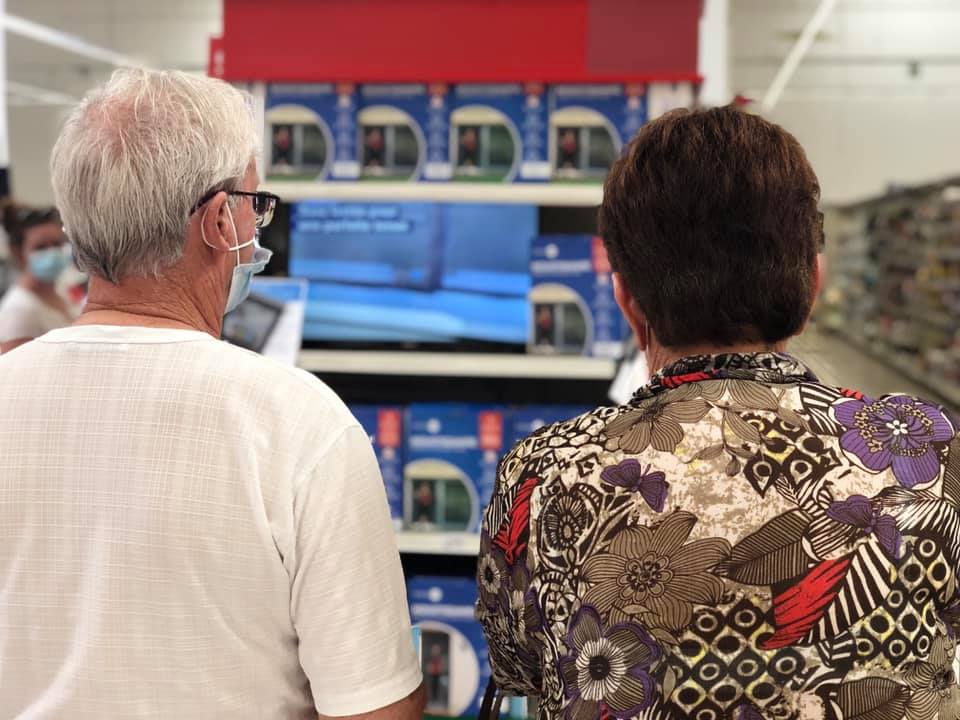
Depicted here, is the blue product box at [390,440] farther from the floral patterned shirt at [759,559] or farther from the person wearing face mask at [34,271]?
the person wearing face mask at [34,271]

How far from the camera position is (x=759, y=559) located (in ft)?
3.55

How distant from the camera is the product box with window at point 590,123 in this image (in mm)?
2836

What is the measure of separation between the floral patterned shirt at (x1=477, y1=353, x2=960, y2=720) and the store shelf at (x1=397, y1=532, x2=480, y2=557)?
172 cm

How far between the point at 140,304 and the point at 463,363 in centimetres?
161

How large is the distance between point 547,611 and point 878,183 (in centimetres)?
1775

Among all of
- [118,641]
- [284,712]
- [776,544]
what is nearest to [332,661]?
[284,712]

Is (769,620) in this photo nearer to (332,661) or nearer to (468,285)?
(332,661)

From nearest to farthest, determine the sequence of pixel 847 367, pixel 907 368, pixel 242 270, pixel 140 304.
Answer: pixel 140 304, pixel 242 270, pixel 847 367, pixel 907 368

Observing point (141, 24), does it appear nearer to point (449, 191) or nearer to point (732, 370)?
point (449, 191)

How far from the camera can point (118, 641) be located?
124cm

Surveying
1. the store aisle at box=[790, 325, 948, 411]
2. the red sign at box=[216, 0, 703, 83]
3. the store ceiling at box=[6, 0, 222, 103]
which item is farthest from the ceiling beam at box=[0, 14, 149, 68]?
the red sign at box=[216, 0, 703, 83]

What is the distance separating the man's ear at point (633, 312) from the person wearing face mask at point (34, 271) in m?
3.85

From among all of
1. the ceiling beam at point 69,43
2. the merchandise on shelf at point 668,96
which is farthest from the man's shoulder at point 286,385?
the ceiling beam at point 69,43

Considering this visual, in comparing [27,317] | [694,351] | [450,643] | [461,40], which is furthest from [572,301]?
[27,317]
